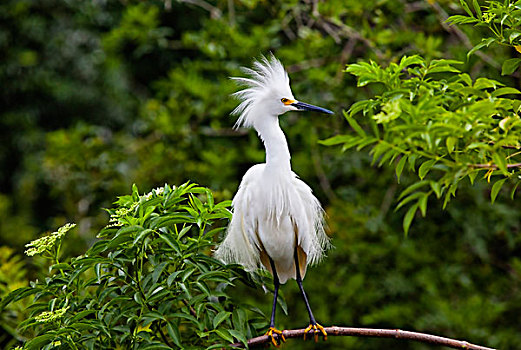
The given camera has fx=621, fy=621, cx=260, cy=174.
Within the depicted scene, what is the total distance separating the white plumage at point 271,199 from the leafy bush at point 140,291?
0.38 metres

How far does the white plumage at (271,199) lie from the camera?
210 cm

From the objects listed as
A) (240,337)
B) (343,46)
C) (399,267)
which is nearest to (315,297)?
(399,267)

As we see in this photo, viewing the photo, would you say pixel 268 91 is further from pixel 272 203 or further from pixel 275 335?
pixel 275 335

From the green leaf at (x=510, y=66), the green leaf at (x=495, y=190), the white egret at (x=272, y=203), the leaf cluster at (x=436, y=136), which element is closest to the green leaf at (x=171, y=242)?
the white egret at (x=272, y=203)

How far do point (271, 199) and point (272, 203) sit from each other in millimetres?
19

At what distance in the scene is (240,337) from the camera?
5.28 feet

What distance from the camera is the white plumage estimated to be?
210cm

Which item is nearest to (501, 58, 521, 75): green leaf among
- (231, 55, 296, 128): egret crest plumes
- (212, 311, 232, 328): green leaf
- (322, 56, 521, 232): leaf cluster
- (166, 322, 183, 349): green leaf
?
(322, 56, 521, 232): leaf cluster

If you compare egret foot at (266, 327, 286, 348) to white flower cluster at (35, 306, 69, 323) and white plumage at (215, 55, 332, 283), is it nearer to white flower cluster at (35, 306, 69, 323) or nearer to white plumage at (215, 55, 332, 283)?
white plumage at (215, 55, 332, 283)

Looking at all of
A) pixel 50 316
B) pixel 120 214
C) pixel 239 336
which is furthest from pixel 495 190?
pixel 50 316

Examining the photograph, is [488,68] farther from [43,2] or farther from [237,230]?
[43,2]

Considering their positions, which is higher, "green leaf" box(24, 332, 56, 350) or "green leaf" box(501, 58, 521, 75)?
"green leaf" box(501, 58, 521, 75)

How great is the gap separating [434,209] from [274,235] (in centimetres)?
180

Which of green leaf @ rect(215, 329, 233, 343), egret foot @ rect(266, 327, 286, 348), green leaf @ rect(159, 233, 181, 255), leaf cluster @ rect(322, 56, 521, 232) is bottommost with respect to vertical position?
egret foot @ rect(266, 327, 286, 348)
